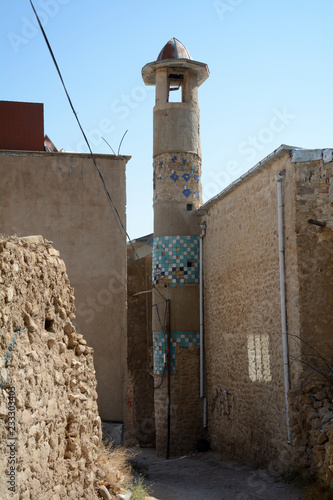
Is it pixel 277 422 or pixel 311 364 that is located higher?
pixel 311 364

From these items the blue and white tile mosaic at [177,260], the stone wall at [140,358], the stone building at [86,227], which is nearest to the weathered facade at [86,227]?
the stone building at [86,227]

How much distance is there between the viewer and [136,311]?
1777cm

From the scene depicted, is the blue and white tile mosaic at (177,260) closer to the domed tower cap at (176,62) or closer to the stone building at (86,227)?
the domed tower cap at (176,62)

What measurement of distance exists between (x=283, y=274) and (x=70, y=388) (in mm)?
5326

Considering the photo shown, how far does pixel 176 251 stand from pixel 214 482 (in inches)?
240

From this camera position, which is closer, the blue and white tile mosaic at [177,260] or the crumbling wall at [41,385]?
the crumbling wall at [41,385]

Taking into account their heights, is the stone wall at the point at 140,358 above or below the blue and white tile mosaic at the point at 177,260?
below

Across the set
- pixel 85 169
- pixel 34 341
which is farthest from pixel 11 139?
pixel 34 341

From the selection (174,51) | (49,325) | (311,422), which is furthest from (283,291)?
(174,51)

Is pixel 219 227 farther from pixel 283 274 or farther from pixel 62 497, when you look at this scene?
pixel 62 497

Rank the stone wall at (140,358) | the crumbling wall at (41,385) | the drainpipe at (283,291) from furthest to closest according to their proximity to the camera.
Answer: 1. the stone wall at (140,358)
2. the drainpipe at (283,291)
3. the crumbling wall at (41,385)

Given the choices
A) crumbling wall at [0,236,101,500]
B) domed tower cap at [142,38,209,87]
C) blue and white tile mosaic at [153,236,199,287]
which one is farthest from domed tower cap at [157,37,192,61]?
crumbling wall at [0,236,101,500]

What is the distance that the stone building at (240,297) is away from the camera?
30.8 ft

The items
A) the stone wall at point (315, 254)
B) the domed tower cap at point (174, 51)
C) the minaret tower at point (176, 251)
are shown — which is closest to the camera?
the stone wall at point (315, 254)
